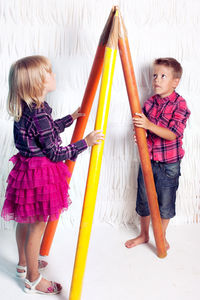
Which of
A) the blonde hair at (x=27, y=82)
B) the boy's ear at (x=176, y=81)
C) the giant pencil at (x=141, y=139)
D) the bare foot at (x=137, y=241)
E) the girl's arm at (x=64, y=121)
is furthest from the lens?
the bare foot at (x=137, y=241)

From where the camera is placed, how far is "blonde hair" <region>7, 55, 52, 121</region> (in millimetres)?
988

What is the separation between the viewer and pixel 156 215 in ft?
4.18

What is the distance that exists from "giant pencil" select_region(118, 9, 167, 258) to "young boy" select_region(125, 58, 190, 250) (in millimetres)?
68

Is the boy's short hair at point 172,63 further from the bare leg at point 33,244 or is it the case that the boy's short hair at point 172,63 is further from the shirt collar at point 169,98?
the bare leg at point 33,244

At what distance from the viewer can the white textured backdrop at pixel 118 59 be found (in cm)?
130

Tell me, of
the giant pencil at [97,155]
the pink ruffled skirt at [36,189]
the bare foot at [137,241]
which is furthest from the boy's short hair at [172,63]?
the bare foot at [137,241]

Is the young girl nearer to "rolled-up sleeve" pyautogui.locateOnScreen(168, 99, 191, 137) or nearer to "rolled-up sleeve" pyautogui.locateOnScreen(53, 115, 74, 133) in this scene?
"rolled-up sleeve" pyautogui.locateOnScreen(53, 115, 74, 133)

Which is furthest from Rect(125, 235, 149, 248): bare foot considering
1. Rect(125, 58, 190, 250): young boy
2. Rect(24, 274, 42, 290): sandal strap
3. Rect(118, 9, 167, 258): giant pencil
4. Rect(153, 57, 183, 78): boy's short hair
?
Rect(153, 57, 183, 78): boy's short hair

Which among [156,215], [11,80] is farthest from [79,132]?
[156,215]

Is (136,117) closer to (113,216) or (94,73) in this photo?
(94,73)

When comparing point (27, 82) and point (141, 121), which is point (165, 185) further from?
point (27, 82)

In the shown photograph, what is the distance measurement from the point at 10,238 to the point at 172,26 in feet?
3.61

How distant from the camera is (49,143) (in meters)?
1.00

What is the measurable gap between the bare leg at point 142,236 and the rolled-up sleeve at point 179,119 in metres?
0.41
